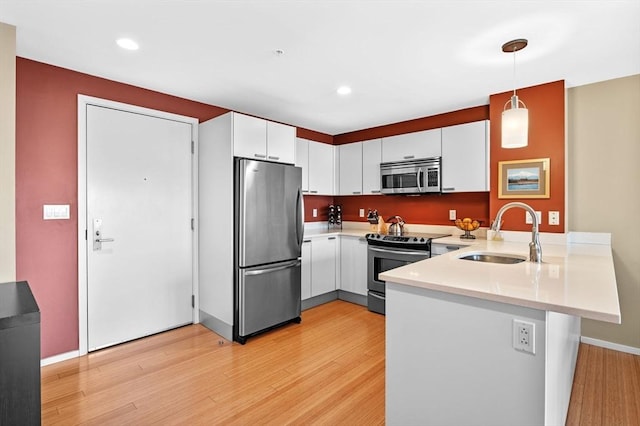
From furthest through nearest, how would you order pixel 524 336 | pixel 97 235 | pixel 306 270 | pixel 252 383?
pixel 306 270, pixel 97 235, pixel 252 383, pixel 524 336

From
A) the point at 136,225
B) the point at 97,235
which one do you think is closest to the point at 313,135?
the point at 136,225

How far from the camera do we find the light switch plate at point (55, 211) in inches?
102

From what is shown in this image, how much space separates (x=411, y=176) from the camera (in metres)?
3.98

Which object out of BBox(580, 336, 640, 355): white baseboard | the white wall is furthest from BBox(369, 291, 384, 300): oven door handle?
the white wall

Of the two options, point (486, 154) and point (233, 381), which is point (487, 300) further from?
point (486, 154)

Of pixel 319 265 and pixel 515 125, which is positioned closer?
pixel 515 125

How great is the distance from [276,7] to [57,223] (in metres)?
2.34

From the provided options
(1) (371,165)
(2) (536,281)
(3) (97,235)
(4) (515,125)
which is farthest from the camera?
(1) (371,165)

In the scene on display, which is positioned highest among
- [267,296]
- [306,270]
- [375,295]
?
[306,270]

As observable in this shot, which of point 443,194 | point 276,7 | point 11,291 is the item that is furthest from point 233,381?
point 443,194

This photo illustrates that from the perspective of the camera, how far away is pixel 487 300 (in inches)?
55.6

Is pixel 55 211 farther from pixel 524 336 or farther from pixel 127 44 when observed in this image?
pixel 524 336

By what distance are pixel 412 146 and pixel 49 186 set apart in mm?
3539

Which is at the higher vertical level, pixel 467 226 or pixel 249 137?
pixel 249 137
